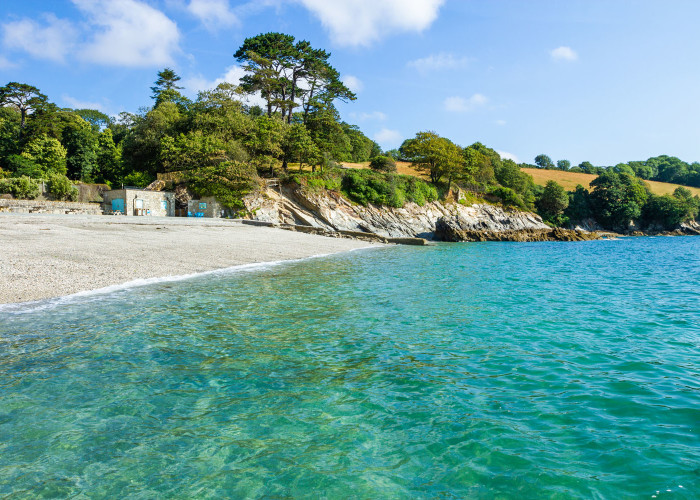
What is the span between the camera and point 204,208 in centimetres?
4747

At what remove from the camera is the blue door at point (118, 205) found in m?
41.2

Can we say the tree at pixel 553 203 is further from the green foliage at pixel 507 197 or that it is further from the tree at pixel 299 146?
the tree at pixel 299 146

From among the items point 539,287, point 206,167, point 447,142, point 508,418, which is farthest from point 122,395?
point 447,142

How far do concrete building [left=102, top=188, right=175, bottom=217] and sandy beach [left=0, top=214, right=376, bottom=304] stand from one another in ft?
50.4

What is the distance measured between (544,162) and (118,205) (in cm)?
15598

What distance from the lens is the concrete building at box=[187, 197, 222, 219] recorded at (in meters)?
47.1

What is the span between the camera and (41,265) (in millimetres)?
13305

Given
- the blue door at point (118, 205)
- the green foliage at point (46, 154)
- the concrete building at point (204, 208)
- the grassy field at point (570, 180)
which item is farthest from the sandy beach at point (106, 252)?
the grassy field at point (570, 180)

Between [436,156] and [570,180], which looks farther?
[570,180]

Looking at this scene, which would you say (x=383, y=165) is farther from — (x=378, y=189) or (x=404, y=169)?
(x=404, y=169)

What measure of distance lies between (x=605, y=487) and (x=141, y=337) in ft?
25.2

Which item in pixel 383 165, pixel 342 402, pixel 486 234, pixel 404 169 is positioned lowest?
pixel 342 402

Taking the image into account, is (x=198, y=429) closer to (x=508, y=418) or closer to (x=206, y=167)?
(x=508, y=418)

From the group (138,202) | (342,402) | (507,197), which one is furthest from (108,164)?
(342,402)
